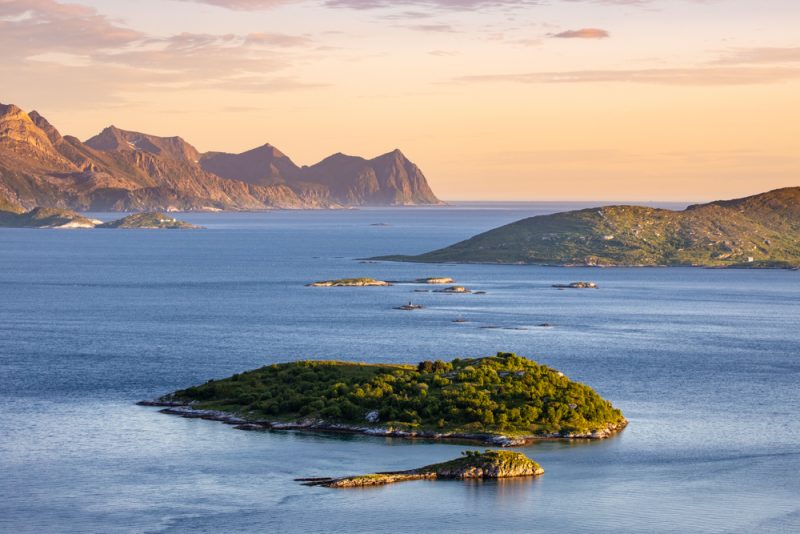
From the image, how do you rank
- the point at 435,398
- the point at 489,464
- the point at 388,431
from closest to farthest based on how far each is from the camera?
the point at 489,464 < the point at 388,431 < the point at 435,398

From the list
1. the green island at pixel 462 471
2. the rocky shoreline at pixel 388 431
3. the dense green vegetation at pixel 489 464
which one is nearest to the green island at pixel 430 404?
the rocky shoreline at pixel 388 431

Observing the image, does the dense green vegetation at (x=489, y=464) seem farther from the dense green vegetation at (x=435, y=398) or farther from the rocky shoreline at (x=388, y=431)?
the dense green vegetation at (x=435, y=398)

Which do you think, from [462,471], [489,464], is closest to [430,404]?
[489,464]

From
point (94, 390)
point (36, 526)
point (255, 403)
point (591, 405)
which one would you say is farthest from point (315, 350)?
point (36, 526)

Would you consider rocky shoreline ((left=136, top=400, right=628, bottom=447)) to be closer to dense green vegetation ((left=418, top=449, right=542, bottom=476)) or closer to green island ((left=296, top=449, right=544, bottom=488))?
dense green vegetation ((left=418, top=449, right=542, bottom=476))

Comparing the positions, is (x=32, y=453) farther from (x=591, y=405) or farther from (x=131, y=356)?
(x=131, y=356)

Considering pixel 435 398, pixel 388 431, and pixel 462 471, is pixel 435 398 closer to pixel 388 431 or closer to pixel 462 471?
pixel 388 431
